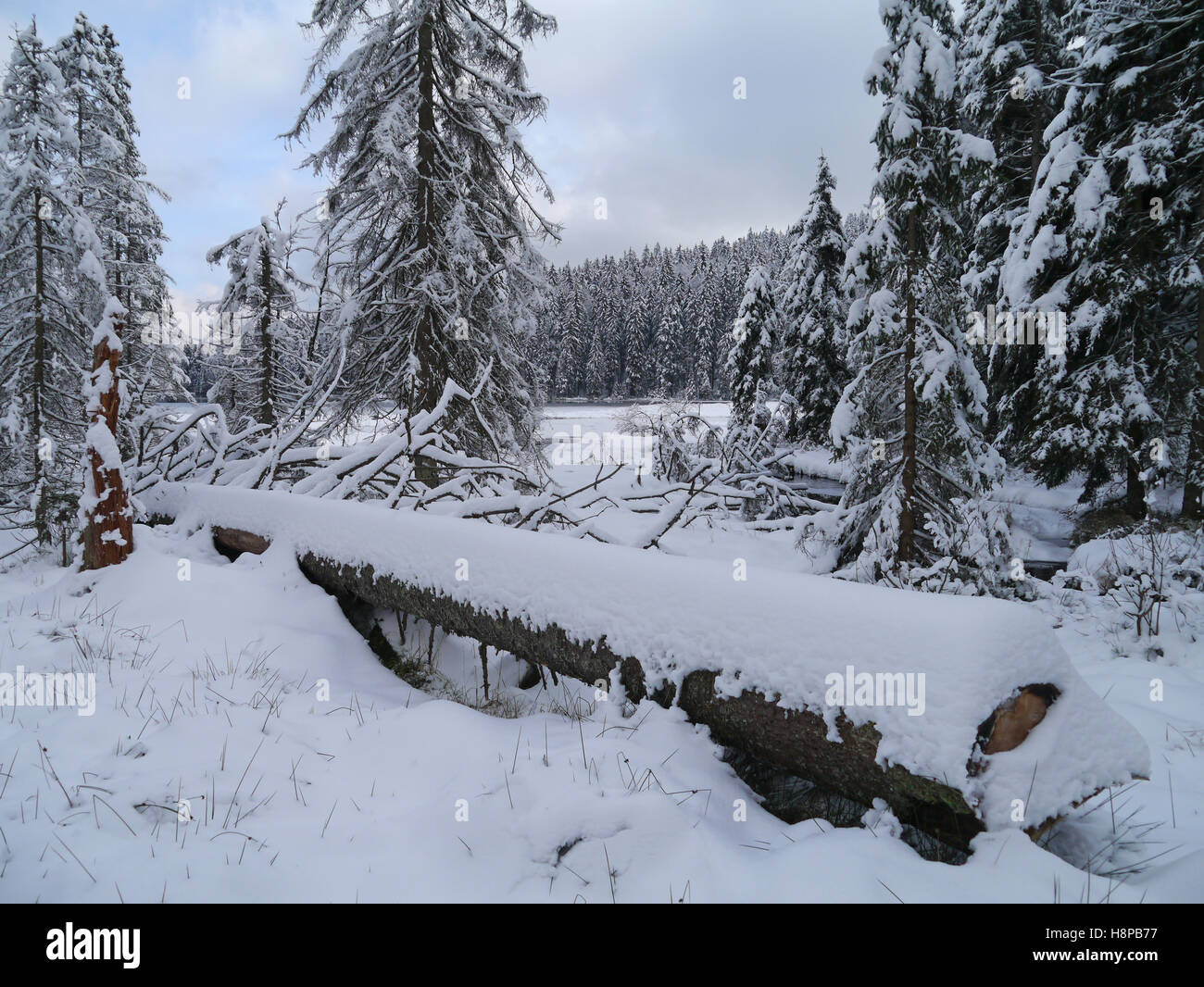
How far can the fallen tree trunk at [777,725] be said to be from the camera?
2102mm

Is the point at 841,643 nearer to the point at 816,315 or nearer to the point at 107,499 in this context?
the point at 107,499

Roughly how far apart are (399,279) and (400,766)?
29.4 ft

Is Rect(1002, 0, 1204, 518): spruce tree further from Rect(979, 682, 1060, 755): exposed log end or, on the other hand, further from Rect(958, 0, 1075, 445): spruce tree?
Rect(979, 682, 1060, 755): exposed log end

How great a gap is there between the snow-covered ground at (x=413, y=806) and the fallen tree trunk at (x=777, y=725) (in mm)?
136

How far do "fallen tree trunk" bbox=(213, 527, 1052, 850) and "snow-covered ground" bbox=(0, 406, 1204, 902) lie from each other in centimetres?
14

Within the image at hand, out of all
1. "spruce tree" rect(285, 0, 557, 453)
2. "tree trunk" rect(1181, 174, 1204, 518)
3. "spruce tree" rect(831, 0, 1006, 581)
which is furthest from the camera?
Result: "tree trunk" rect(1181, 174, 1204, 518)

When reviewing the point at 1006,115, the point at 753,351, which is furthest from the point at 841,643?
the point at 753,351

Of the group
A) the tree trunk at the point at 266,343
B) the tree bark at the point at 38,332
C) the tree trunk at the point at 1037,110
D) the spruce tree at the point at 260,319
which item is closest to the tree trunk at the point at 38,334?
the tree bark at the point at 38,332

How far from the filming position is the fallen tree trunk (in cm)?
210

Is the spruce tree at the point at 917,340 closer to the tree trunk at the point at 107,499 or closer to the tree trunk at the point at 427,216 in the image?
the tree trunk at the point at 427,216

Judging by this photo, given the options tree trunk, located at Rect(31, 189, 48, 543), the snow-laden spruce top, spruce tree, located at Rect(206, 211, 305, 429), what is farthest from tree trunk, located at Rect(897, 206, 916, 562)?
tree trunk, located at Rect(31, 189, 48, 543)

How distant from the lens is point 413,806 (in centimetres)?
246

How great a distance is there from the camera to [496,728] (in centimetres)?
322

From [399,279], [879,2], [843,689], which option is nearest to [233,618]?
A: [843,689]
